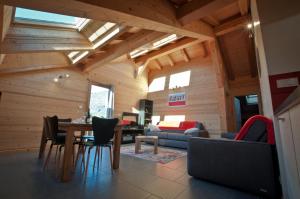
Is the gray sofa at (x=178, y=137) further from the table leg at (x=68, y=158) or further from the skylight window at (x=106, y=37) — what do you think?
the skylight window at (x=106, y=37)

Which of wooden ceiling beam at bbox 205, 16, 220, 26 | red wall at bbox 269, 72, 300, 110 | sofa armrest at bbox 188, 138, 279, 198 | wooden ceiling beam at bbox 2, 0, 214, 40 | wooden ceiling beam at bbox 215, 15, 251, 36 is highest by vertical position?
wooden ceiling beam at bbox 205, 16, 220, 26

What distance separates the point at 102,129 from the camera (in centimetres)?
235

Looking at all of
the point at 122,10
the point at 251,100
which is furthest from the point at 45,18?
the point at 251,100

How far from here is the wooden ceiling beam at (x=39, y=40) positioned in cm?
288

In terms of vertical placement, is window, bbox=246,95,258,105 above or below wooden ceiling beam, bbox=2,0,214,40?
below

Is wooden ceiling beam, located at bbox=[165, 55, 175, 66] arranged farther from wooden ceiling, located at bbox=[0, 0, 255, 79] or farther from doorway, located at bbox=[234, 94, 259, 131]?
doorway, located at bbox=[234, 94, 259, 131]

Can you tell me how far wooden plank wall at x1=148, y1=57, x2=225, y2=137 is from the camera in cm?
566

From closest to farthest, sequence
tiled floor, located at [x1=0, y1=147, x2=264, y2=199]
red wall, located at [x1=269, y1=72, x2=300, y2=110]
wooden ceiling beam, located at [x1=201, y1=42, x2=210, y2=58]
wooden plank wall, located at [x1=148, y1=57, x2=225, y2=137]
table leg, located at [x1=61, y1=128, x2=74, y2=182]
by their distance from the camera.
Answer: red wall, located at [x1=269, y1=72, x2=300, y2=110] < tiled floor, located at [x1=0, y1=147, x2=264, y2=199] < table leg, located at [x1=61, y1=128, x2=74, y2=182] < wooden plank wall, located at [x1=148, y1=57, x2=225, y2=137] < wooden ceiling beam, located at [x1=201, y1=42, x2=210, y2=58]

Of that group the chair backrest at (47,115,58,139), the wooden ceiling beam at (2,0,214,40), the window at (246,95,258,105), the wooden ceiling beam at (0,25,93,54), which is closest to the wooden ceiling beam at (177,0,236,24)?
the wooden ceiling beam at (2,0,214,40)

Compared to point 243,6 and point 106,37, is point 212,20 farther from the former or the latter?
point 106,37

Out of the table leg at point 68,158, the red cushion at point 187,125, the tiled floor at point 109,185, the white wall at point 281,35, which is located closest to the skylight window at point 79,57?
the table leg at point 68,158

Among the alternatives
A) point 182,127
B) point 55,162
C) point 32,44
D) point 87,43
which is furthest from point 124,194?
point 182,127

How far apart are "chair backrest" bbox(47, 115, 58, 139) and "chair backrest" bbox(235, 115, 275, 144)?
2.79 m

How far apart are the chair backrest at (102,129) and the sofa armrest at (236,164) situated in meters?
1.36
